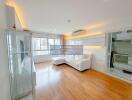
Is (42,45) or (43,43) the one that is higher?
(43,43)

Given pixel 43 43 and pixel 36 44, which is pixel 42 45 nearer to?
pixel 43 43

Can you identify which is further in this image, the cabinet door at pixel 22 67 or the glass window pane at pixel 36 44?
the glass window pane at pixel 36 44

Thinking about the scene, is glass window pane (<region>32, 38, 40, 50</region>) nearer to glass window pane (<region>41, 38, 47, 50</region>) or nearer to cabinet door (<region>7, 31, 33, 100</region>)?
glass window pane (<region>41, 38, 47, 50</region>)

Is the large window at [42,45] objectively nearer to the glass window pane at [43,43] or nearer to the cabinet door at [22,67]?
the glass window pane at [43,43]

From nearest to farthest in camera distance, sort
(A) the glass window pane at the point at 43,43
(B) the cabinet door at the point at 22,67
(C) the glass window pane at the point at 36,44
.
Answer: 1. (B) the cabinet door at the point at 22,67
2. (C) the glass window pane at the point at 36,44
3. (A) the glass window pane at the point at 43,43

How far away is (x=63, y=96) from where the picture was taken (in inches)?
76.2

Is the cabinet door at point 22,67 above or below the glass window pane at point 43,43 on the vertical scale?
below

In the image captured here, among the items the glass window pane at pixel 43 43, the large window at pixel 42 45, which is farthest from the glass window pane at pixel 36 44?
the glass window pane at pixel 43 43

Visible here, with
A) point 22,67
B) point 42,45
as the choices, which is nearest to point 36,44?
point 42,45

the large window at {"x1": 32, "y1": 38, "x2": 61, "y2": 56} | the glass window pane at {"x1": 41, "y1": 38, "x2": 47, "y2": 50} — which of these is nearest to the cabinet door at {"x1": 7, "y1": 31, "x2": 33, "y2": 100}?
the large window at {"x1": 32, "y1": 38, "x2": 61, "y2": 56}

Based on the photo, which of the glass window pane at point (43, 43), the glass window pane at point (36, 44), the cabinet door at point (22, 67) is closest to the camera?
the cabinet door at point (22, 67)

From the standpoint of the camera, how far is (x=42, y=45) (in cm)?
614

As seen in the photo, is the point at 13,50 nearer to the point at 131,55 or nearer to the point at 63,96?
the point at 63,96

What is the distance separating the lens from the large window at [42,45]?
5.79 m
